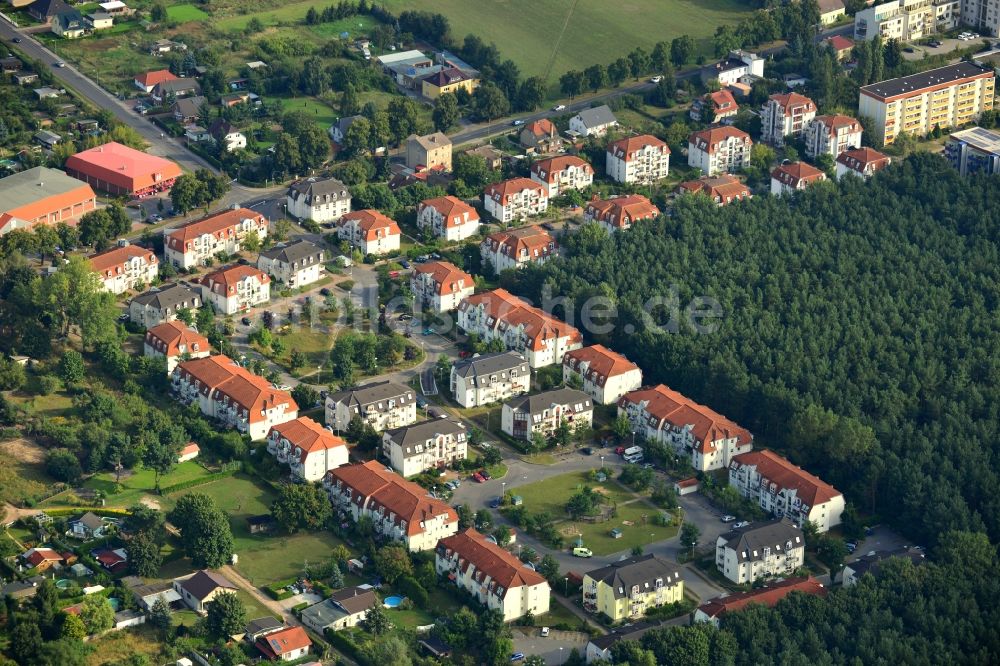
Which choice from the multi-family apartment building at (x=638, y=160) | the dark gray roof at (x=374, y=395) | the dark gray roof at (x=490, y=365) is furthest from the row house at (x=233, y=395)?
the multi-family apartment building at (x=638, y=160)

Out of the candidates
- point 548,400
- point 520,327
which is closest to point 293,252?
point 520,327

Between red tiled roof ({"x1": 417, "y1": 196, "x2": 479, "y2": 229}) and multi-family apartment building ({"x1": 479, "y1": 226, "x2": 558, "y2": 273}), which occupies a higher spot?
red tiled roof ({"x1": 417, "y1": 196, "x2": 479, "y2": 229})

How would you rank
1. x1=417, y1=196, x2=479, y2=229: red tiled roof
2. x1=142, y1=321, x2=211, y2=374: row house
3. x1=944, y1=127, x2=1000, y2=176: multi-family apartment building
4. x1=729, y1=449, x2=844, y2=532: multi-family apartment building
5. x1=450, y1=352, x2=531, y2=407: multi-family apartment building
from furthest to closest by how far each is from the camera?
x1=944, y1=127, x2=1000, y2=176: multi-family apartment building < x1=417, y1=196, x2=479, y2=229: red tiled roof < x1=142, y1=321, x2=211, y2=374: row house < x1=450, y1=352, x2=531, y2=407: multi-family apartment building < x1=729, y1=449, x2=844, y2=532: multi-family apartment building

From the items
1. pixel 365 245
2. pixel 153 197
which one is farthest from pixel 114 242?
pixel 365 245

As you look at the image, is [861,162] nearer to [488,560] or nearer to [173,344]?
[173,344]

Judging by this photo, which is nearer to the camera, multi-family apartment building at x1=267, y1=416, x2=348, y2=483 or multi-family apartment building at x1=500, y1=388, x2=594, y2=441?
multi-family apartment building at x1=267, y1=416, x2=348, y2=483

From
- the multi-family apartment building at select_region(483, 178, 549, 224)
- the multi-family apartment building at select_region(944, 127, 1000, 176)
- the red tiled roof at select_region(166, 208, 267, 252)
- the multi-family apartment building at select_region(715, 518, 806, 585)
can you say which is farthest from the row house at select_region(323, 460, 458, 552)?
the multi-family apartment building at select_region(944, 127, 1000, 176)

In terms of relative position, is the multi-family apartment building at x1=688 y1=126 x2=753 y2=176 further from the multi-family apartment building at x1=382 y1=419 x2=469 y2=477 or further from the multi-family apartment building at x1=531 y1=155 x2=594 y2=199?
the multi-family apartment building at x1=382 y1=419 x2=469 y2=477
